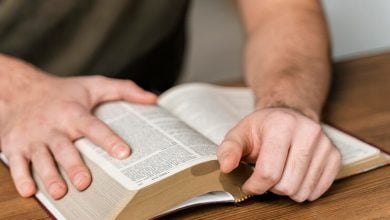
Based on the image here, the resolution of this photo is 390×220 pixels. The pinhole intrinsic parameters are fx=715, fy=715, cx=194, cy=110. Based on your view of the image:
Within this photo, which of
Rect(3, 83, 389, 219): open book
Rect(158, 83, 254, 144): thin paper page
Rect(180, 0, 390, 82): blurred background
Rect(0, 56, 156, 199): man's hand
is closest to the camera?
Rect(3, 83, 389, 219): open book

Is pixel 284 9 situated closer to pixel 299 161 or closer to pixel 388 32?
pixel 299 161

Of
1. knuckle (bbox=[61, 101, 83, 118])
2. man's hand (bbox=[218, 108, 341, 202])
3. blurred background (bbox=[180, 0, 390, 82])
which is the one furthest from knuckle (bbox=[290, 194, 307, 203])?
blurred background (bbox=[180, 0, 390, 82])

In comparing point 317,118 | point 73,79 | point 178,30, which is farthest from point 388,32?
point 73,79

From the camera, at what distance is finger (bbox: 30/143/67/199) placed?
2.88 feet

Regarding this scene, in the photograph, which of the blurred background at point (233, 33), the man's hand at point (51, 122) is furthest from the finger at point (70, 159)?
the blurred background at point (233, 33)

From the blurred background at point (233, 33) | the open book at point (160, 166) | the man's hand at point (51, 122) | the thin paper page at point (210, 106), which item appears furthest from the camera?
the blurred background at point (233, 33)

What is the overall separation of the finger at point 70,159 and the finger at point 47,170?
0.01m

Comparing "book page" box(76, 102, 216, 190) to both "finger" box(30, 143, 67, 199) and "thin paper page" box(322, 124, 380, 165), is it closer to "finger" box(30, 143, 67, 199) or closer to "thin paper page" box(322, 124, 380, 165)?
"finger" box(30, 143, 67, 199)

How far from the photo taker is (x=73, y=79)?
106cm

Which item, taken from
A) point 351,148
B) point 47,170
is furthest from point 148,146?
point 351,148

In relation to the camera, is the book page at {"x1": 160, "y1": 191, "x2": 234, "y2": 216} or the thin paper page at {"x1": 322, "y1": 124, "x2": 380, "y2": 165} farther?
the thin paper page at {"x1": 322, "y1": 124, "x2": 380, "y2": 165}

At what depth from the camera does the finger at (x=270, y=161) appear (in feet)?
2.65

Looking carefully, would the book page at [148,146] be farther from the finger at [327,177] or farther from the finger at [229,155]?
the finger at [327,177]

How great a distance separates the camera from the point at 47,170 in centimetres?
91
